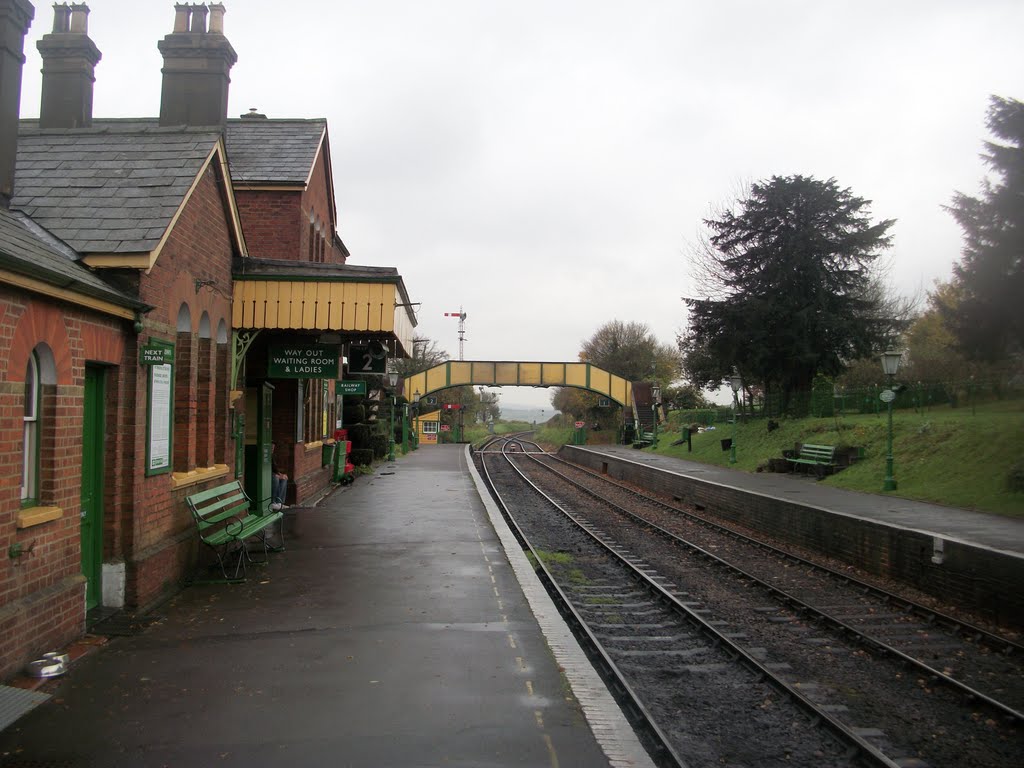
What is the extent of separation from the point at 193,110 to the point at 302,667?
31.5ft

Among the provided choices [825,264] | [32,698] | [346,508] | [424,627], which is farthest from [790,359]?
[32,698]

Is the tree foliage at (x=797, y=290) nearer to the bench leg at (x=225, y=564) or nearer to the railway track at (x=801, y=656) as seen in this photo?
the railway track at (x=801, y=656)

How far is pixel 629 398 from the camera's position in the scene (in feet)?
178

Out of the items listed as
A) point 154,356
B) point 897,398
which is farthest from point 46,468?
point 897,398

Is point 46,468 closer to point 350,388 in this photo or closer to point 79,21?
point 79,21

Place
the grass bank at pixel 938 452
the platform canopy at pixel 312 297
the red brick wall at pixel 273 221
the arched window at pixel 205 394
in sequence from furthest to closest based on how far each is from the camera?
the red brick wall at pixel 273 221
the grass bank at pixel 938 452
the platform canopy at pixel 312 297
the arched window at pixel 205 394

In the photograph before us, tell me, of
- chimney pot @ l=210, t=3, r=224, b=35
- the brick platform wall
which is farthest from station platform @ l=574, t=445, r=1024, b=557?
chimney pot @ l=210, t=3, r=224, b=35

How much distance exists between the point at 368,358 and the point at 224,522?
14.9 ft

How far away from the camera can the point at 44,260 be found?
6117 millimetres

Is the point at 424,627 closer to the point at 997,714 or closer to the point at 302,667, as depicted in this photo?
the point at 302,667

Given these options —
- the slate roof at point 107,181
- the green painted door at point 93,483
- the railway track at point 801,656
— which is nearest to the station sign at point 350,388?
the railway track at point 801,656

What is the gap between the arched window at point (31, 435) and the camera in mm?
6028

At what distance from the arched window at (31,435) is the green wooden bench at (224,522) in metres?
2.30

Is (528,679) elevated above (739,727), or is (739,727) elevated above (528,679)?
(528,679)
